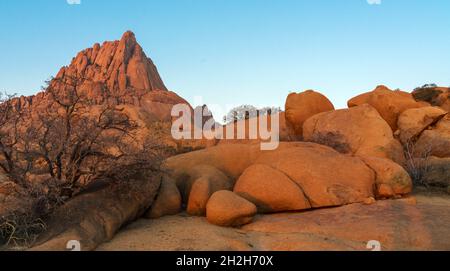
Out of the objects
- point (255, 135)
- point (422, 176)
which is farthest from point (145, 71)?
point (422, 176)

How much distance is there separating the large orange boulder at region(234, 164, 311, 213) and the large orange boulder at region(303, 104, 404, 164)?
12.4 ft

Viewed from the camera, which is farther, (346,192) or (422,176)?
(422,176)

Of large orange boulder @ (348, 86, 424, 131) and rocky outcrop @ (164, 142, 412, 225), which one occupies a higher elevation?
large orange boulder @ (348, 86, 424, 131)

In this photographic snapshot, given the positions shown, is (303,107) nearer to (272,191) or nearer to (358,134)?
(358,134)

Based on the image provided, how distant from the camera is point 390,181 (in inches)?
374

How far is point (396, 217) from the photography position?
24.7 ft

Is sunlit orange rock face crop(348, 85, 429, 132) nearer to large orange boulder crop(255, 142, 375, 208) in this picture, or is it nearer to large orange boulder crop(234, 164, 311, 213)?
large orange boulder crop(255, 142, 375, 208)

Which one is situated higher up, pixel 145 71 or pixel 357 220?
pixel 145 71

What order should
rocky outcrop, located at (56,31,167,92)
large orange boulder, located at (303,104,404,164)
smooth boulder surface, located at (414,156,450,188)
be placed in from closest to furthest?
smooth boulder surface, located at (414,156,450,188)
large orange boulder, located at (303,104,404,164)
rocky outcrop, located at (56,31,167,92)

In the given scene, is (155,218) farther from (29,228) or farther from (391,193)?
(391,193)

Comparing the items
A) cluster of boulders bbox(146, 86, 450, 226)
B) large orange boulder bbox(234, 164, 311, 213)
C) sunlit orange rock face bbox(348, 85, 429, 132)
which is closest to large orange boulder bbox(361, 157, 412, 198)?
cluster of boulders bbox(146, 86, 450, 226)

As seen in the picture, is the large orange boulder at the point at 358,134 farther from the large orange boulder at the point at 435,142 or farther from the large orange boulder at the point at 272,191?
the large orange boulder at the point at 272,191

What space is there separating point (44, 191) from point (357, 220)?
→ 5.76m

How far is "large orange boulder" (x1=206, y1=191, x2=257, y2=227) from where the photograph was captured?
7719 mm
